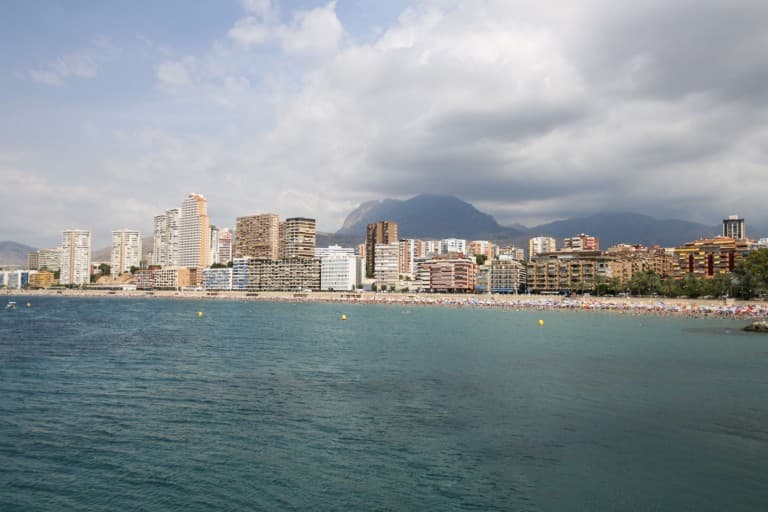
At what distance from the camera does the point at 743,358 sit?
3559 cm

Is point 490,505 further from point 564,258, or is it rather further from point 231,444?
point 564,258

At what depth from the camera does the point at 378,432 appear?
17203mm

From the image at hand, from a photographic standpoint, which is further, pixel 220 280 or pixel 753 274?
pixel 220 280

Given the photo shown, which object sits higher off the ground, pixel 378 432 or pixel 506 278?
pixel 506 278

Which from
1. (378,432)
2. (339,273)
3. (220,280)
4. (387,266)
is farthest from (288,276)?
(378,432)

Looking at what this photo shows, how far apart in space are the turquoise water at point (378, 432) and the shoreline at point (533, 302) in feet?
188

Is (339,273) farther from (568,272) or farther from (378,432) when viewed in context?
(378,432)

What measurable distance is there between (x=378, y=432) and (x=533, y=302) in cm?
10566

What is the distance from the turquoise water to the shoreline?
188 ft

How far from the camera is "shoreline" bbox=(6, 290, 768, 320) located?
281 ft

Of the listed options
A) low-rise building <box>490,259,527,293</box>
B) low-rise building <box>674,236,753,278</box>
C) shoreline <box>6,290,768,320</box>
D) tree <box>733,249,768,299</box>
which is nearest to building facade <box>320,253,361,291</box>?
shoreline <box>6,290,768,320</box>

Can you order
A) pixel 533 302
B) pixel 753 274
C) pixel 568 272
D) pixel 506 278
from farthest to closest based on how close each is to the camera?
pixel 506 278 < pixel 568 272 < pixel 533 302 < pixel 753 274

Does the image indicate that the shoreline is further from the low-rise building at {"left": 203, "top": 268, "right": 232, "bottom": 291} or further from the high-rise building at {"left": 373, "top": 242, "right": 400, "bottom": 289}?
the high-rise building at {"left": 373, "top": 242, "right": 400, "bottom": 289}

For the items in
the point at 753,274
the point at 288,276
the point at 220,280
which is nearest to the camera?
the point at 753,274
